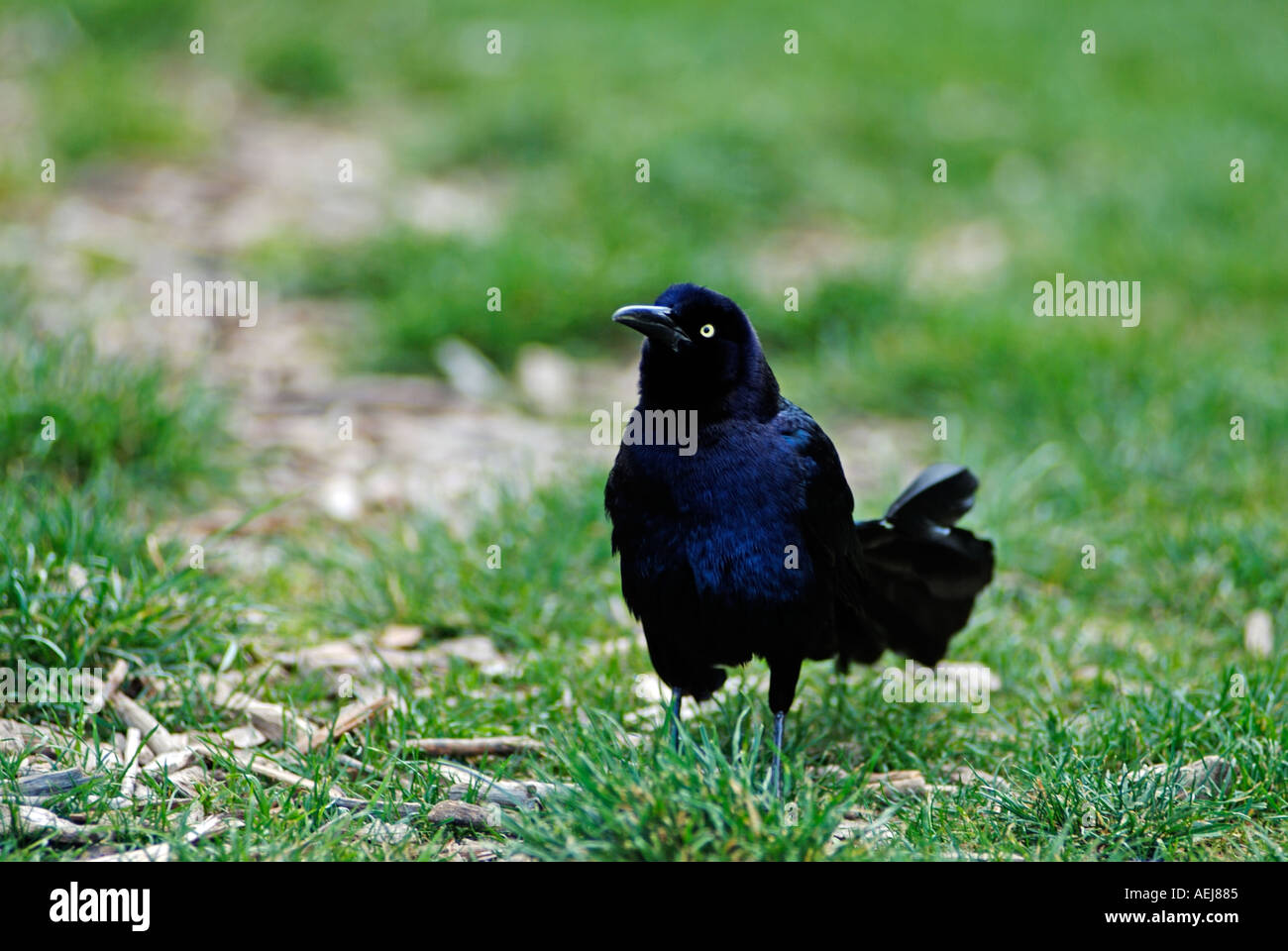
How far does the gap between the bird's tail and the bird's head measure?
0.64 metres

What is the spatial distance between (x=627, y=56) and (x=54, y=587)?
6827mm

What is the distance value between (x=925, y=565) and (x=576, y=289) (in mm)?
3129

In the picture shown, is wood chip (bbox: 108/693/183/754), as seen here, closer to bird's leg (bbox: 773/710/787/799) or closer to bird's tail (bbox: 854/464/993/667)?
bird's leg (bbox: 773/710/787/799)

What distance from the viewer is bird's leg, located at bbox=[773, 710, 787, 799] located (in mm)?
3092

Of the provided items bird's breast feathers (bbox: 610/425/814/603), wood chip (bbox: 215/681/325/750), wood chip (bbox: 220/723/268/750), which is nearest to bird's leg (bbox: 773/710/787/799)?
bird's breast feathers (bbox: 610/425/814/603)

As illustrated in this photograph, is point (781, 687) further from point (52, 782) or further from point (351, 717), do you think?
point (52, 782)

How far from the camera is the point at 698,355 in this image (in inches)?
129

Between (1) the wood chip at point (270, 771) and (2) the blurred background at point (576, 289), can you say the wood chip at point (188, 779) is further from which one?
(2) the blurred background at point (576, 289)

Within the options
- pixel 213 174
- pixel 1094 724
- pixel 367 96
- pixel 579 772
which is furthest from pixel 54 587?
pixel 367 96

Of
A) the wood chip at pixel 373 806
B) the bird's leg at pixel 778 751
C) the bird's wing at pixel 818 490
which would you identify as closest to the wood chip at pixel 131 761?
the wood chip at pixel 373 806

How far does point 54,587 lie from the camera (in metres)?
3.75
